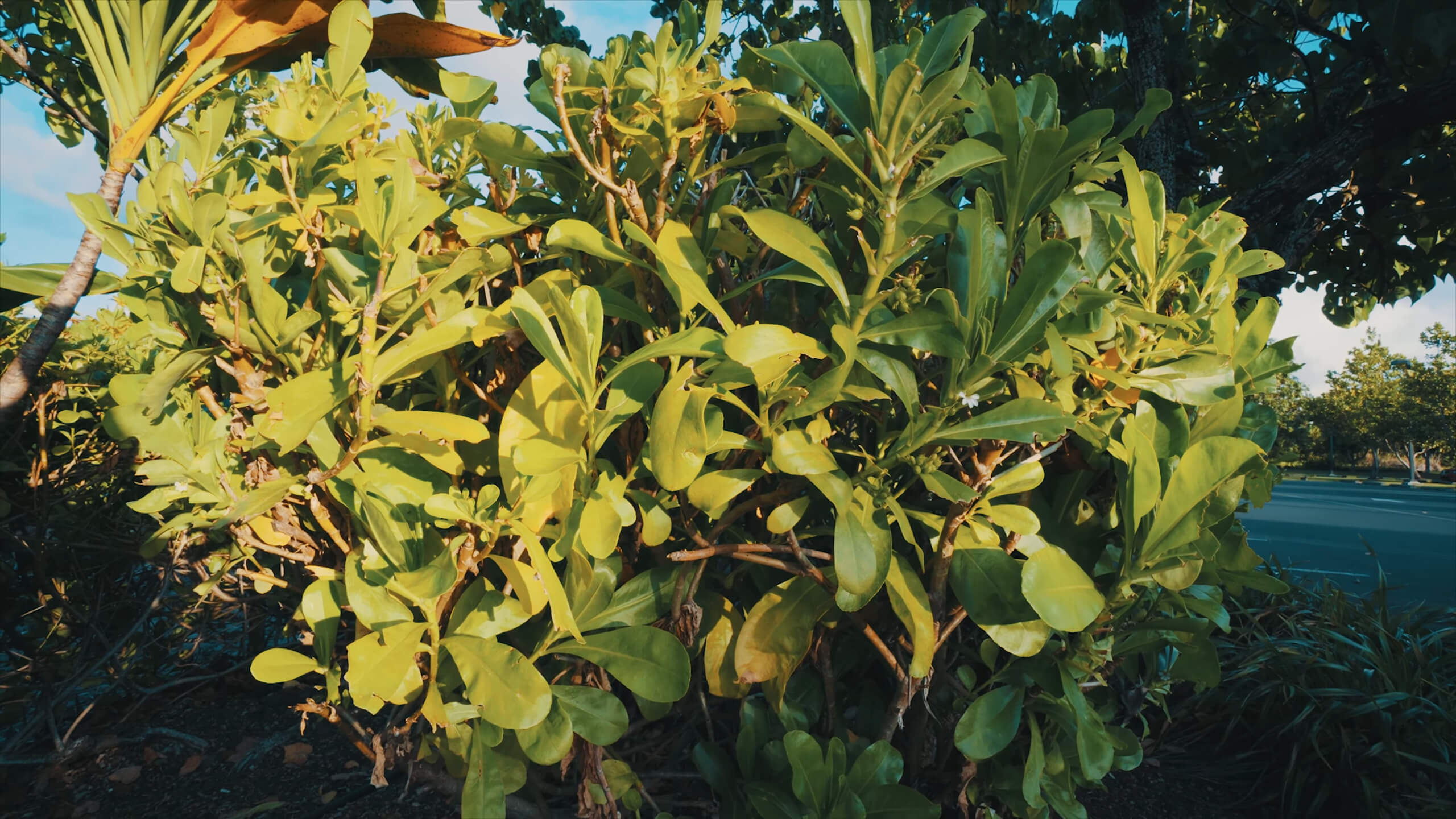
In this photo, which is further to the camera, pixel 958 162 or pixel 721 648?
pixel 721 648

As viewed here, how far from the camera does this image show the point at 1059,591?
887 millimetres

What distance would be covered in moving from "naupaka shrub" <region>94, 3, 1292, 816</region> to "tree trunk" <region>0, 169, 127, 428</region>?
0.62 meters

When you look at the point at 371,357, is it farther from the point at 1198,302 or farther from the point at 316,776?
the point at 316,776

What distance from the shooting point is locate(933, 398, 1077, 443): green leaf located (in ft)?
2.72

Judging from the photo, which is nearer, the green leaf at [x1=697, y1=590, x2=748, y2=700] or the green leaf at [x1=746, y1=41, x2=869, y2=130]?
the green leaf at [x1=746, y1=41, x2=869, y2=130]

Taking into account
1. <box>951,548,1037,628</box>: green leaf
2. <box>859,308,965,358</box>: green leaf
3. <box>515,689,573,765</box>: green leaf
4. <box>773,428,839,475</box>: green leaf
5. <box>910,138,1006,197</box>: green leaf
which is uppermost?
<box>910,138,1006,197</box>: green leaf

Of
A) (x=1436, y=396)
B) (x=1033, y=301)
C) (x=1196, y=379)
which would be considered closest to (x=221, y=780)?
(x=1033, y=301)

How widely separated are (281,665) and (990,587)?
0.94 m

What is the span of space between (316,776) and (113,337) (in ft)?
6.91

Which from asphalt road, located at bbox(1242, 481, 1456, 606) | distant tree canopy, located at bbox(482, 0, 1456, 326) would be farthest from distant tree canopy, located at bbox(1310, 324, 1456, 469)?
distant tree canopy, located at bbox(482, 0, 1456, 326)

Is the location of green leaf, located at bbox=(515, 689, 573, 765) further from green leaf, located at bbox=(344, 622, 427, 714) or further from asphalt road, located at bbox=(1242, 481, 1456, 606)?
asphalt road, located at bbox=(1242, 481, 1456, 606)

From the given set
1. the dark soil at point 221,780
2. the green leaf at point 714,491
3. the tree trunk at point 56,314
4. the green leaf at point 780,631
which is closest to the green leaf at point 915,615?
the green leaf at point 780,631

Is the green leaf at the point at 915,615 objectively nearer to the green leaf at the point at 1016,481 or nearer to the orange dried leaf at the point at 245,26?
the green leaf at the point at 1016,481

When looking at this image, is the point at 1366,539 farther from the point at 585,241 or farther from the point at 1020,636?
the point at 585,241
